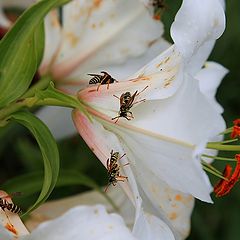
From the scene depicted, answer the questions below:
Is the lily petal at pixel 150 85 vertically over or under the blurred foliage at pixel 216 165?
over

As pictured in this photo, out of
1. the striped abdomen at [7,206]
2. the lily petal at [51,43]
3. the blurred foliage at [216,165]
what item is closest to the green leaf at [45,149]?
the striped abdomen at [7,206]

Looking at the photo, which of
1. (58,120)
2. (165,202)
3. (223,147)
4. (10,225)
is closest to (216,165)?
(58,120)

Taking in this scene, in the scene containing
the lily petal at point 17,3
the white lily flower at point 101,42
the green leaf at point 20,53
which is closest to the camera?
the green leaf at point 20,53

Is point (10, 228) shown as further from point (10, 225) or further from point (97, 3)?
point (97, 3)

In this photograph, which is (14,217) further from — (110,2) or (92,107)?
(110,2)

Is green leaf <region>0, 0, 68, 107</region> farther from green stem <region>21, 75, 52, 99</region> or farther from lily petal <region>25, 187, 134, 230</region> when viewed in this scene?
lily petal <region>25, 187, 134, 230</region>

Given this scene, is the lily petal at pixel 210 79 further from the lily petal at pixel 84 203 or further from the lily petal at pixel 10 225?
the lily petal at pixel 10 225

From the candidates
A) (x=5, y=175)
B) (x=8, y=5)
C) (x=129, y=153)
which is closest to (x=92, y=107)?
(x=129, y=153)
